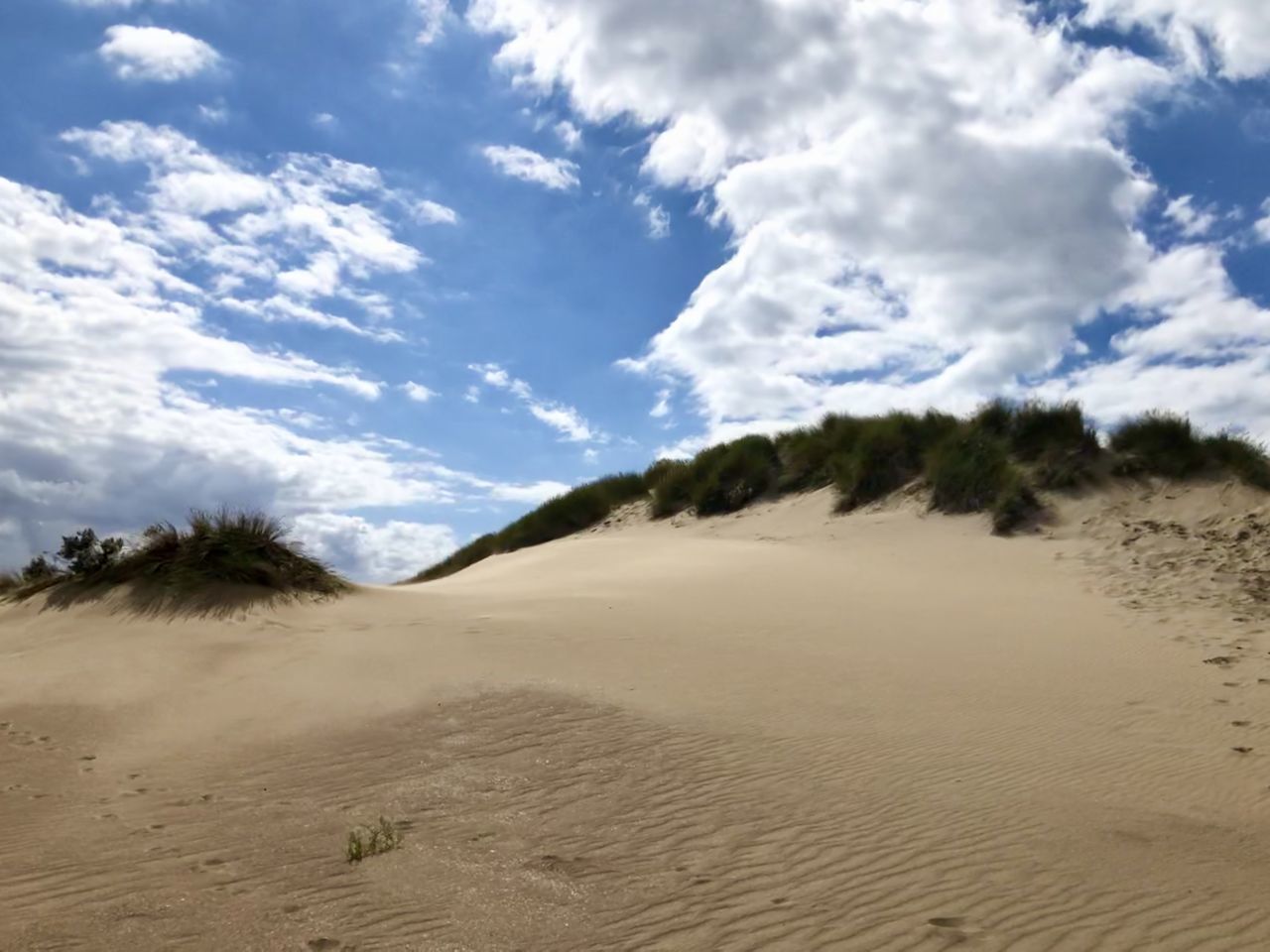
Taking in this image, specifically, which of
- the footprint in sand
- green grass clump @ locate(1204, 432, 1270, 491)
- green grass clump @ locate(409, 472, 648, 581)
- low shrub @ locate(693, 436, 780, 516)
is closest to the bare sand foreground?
the footprint in sand

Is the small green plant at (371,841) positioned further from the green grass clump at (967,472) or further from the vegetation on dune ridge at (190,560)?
the green grass clump at (967,472)

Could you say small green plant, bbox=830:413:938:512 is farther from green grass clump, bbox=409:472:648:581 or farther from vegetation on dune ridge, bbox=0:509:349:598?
vegetation on dune ridge, bbox=0:509:349:598

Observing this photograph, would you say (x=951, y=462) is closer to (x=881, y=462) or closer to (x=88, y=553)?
(x=881, y=462)

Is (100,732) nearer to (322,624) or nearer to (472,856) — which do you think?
(322,624)

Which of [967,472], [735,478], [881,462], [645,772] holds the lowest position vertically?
[645,772]

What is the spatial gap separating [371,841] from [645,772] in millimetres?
1657

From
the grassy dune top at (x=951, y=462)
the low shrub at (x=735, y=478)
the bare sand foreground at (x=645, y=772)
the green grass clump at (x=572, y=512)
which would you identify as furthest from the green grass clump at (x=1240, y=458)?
the green grass clump at (x=572, y=512)

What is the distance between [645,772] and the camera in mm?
5402

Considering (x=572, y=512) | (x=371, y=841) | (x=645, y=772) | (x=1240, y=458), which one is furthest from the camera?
(x=572, y=512)

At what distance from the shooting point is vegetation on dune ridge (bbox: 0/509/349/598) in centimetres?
859

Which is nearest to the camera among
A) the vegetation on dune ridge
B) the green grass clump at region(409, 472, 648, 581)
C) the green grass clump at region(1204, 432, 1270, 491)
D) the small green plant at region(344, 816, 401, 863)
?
the small green plant at region(344, 816, 401, 863)

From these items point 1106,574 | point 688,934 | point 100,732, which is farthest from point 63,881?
point 1106,574

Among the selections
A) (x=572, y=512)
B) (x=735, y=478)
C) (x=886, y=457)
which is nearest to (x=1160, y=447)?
(x=886, y=457)

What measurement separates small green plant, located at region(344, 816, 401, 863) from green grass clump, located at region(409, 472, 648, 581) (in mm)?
17274
